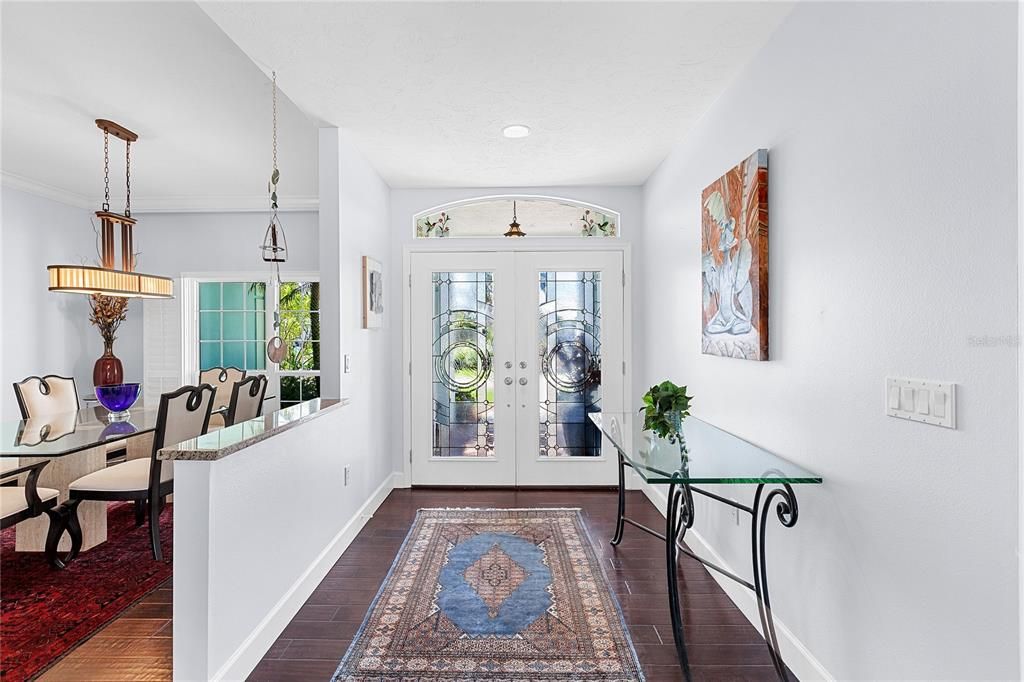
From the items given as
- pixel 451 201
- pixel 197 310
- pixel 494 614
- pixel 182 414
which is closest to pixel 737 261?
pixel 494 614

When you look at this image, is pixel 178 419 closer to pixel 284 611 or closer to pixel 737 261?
pixel 284 611

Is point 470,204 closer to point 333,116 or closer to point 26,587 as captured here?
point 333,116

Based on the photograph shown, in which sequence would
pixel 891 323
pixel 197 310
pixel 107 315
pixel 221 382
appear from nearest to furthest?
pixel 891 323
pixel 221 382
pixel 107 315
pixel 197 310

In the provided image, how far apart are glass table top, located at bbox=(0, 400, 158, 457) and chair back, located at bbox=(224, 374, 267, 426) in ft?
1.47

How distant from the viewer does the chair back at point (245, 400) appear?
12.2 feet

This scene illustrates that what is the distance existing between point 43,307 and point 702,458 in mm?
5905

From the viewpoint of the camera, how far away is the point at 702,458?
7.04ft

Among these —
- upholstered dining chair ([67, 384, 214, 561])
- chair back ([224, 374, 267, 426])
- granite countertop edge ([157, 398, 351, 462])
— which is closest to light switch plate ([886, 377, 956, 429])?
granite countertop edge ([157, 398, 351, 462])

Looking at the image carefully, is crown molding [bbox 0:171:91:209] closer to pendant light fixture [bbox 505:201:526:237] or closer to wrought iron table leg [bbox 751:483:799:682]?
pendant light fixture [bbox 505:201:526:237]

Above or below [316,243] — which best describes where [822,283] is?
below

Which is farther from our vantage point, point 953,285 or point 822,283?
point 822,283

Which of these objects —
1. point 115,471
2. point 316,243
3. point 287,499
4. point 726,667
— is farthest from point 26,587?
point 316,243

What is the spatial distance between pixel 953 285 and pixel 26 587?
400 cm

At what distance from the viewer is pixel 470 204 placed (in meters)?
4.66
